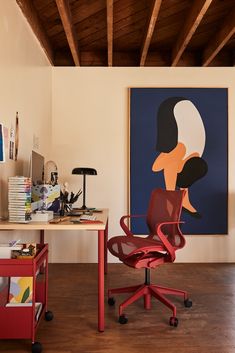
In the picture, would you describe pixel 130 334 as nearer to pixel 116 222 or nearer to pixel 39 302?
pixel 39 302

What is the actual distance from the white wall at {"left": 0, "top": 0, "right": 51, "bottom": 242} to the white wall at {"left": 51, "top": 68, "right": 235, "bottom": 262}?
0.31 meters

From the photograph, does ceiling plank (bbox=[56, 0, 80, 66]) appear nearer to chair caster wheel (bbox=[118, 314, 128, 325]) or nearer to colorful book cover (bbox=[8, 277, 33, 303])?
colorful book cover (bbox=[8, 277, 33, 303])

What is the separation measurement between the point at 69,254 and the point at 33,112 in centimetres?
193

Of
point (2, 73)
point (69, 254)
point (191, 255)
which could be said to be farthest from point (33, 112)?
point (191, 255)

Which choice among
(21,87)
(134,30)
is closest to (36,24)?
(21,87)

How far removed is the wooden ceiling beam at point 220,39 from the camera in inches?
133

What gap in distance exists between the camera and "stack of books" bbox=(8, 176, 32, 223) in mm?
2287

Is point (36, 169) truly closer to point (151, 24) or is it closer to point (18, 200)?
point (18, 200)

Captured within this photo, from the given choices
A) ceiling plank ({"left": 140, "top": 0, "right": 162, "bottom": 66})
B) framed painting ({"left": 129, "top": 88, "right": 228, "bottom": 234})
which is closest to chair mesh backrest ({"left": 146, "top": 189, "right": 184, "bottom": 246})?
framed painting ({"left": 129, "top": 88, "right": 228, "bottom": 234})

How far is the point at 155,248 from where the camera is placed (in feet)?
8.32

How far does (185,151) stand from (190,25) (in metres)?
1.56

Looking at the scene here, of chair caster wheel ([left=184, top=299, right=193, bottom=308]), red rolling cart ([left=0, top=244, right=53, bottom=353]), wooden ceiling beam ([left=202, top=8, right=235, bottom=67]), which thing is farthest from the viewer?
wooden ceiling beam ([left=202, top=8, right=235, bottom=67])

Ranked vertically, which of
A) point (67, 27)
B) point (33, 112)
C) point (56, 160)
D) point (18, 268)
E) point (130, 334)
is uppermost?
point (67, 27)

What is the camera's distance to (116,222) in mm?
4234
